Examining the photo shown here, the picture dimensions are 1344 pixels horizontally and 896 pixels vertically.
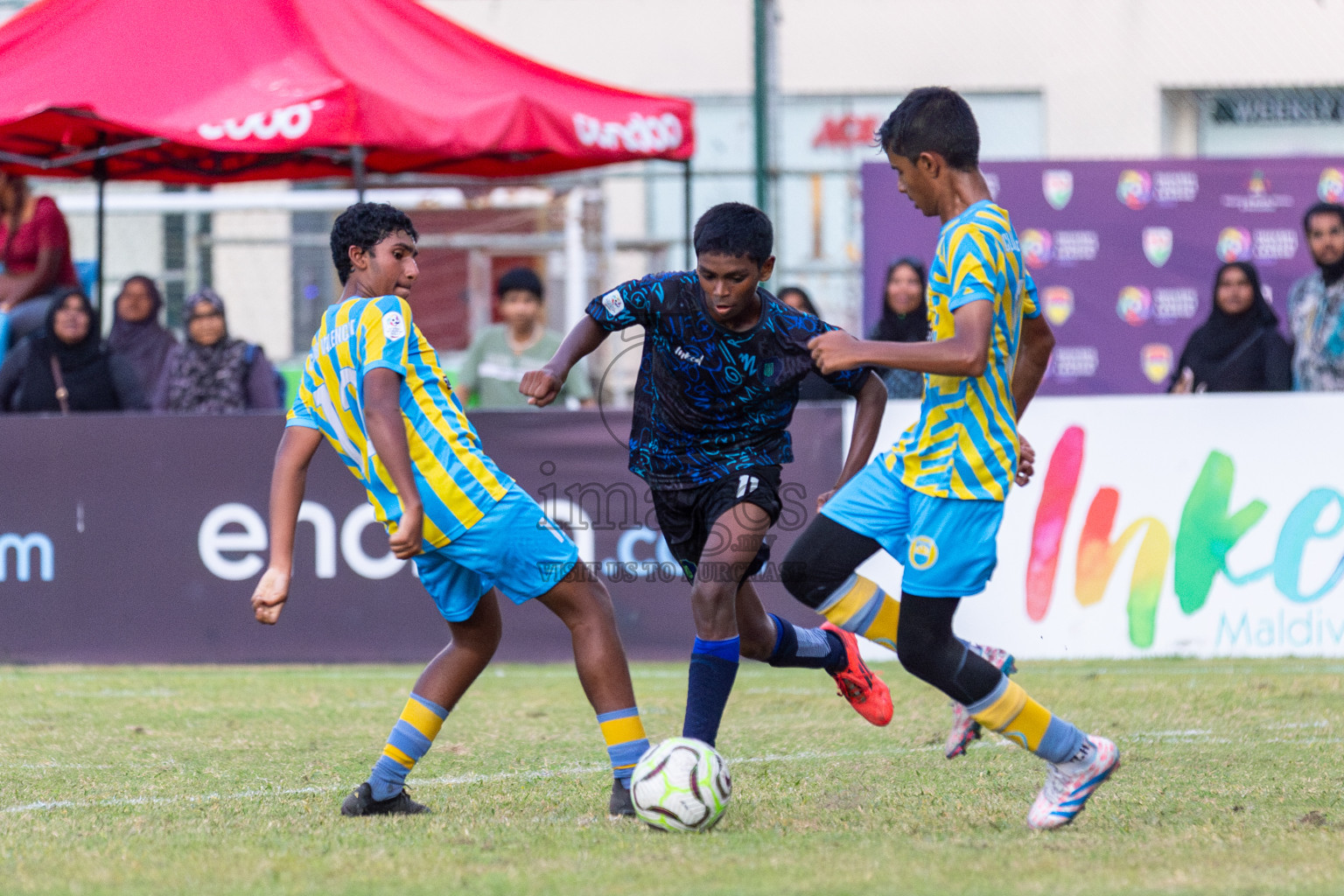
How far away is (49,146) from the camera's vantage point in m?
10.3

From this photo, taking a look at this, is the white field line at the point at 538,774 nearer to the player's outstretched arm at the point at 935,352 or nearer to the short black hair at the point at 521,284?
the player's outstretched arm at the point at 935,352

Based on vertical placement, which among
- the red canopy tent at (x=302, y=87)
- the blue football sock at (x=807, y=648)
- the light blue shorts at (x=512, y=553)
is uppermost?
the red canopy tent at (x=302, y=87)

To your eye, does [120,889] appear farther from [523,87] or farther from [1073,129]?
[1073,129]

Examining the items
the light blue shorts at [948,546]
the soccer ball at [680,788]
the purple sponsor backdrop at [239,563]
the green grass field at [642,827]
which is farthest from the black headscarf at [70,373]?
the light blue shorts at [948,546]

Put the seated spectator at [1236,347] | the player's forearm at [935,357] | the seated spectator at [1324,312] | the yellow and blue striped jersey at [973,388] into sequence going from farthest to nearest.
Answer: the seated spectator at [1236,347] < the seated spectator at [1324,312] < the yellow and blue striped jersey at [973,388] < the player's forearm at [935,357]

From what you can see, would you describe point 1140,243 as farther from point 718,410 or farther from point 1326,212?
point 718,410

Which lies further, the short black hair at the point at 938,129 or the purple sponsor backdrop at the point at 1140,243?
the purple sponsor backdrop at the point at 1140,243

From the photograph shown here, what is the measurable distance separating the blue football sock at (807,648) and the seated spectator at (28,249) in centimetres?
649

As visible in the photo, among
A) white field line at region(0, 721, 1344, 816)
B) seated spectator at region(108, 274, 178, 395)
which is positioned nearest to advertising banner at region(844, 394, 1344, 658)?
white field line at region(0, 721, 1344, 816)

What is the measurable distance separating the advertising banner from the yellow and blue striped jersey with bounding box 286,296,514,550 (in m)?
4.04

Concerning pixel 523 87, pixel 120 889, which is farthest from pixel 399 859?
pixel 523 87

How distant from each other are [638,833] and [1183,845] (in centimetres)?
135

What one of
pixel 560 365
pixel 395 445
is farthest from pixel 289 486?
pixel 560 365

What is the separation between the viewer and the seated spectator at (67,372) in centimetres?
882
